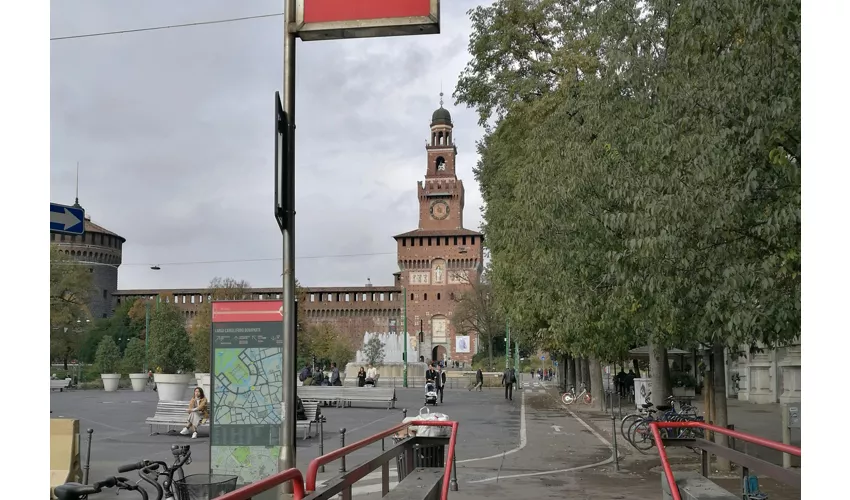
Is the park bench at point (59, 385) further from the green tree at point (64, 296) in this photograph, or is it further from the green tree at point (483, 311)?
the green tree at point (483, 311)

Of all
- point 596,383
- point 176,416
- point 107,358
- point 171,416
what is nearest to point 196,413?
point 176,416

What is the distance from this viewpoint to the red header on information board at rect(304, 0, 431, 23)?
657 cm

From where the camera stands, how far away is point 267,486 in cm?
417

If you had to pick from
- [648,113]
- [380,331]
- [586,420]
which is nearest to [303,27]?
[648,113]

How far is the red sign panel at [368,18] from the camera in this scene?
6.56 m

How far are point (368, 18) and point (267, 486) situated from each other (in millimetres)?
3822


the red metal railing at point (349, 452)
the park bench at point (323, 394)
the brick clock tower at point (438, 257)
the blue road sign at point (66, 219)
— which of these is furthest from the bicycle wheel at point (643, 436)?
the brick clock tower at point (438, 257)

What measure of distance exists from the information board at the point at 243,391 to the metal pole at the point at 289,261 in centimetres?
338

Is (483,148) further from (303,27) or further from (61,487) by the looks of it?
(61,487)

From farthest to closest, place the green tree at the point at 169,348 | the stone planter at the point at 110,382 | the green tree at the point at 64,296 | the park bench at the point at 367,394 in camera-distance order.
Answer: the green tree at the point at 64,296 → the green tree at the point at 169,348 → the stone planter at the point at 110,382 → the park bench at the point at 367,394

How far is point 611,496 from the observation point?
11984 mm

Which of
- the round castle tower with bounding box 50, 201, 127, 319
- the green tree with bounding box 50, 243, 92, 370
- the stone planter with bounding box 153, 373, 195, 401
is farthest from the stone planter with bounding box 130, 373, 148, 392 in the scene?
the round castle tower with bounding box 50, 201, 127, 319

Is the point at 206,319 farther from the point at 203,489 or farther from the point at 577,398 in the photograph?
the point at 203,489

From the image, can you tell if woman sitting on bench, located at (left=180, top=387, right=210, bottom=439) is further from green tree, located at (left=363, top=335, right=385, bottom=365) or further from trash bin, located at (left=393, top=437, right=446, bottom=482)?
green tree, located at (left=363, top=335, right=385, bottom=365)
